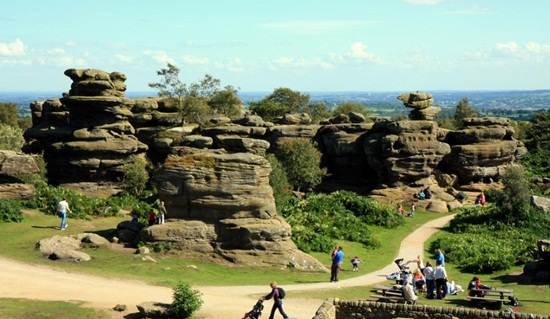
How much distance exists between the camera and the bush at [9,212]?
35.2 m

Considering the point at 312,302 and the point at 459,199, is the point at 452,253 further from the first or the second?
the point at 459,199

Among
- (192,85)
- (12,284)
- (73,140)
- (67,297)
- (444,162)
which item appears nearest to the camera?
(67,297)

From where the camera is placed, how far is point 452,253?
36.3 metres

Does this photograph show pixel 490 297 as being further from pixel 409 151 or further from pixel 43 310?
pixel 409 151

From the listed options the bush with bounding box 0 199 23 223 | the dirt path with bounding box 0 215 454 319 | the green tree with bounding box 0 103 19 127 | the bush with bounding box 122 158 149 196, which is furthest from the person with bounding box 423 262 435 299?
the green tree with bounding box 0 103 19 127

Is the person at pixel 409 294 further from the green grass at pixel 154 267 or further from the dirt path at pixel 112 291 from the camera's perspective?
the green grass at pixel 154 267

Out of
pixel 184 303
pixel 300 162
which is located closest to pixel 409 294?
pixel 184 303

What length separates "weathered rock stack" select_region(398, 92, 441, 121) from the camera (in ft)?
198

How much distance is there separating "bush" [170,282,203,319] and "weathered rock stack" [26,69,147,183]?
32107mm

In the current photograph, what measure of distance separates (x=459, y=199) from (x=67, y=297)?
135 ft

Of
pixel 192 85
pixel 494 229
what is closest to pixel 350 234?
pixel 494 229

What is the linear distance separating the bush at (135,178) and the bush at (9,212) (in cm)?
1230

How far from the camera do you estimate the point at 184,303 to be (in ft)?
67.1

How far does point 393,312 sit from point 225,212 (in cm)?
1190
